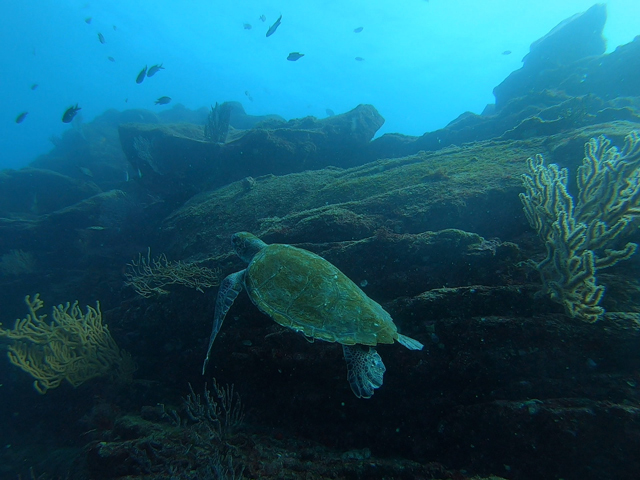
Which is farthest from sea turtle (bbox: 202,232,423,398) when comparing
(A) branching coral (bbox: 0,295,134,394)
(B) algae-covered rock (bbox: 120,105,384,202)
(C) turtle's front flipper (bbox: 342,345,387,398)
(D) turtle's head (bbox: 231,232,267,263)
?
(B) algae-covered rock (bbox: 120,105,384,202)

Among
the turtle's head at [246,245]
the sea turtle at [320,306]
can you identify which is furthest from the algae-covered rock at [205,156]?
the sea turtle at [320,306]

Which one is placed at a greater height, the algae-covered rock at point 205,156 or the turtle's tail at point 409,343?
the algae-covered rock at point 205,156

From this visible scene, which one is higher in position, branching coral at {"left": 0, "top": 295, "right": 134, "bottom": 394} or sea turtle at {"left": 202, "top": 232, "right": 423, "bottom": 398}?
sea turtle at {"left": 202, "top": 232, "right": 423, "bottom": 398}

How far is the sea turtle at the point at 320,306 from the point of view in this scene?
304 cm

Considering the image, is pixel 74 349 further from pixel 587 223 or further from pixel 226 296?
pixel 587 223

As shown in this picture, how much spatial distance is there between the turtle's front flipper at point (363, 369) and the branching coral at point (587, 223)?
7.55ft

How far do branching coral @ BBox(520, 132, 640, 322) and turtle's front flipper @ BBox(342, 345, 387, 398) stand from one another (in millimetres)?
2301

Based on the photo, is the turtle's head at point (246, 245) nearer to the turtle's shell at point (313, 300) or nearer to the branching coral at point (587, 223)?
the turtle's shell at point (313, 300)

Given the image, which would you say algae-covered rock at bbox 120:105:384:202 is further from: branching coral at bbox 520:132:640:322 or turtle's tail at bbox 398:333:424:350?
turtle's tail at bbox 398:333:424:350

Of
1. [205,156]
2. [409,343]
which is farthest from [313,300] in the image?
[205,156]

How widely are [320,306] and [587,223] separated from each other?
4071 mm

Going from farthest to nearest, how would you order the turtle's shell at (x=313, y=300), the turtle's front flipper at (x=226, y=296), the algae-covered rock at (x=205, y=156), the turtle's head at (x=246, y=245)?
the algae-covered rock at (x=205, y=156) → the turtle's head at (x=246, y=245) → the turtle's front flipper at (x=226, y=296) → the turtle's shell at (x=313, y=300)

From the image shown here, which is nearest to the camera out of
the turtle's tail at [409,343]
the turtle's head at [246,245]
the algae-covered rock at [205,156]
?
the turtle's tail at [409,343]

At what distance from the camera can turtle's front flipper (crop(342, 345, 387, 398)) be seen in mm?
2975
